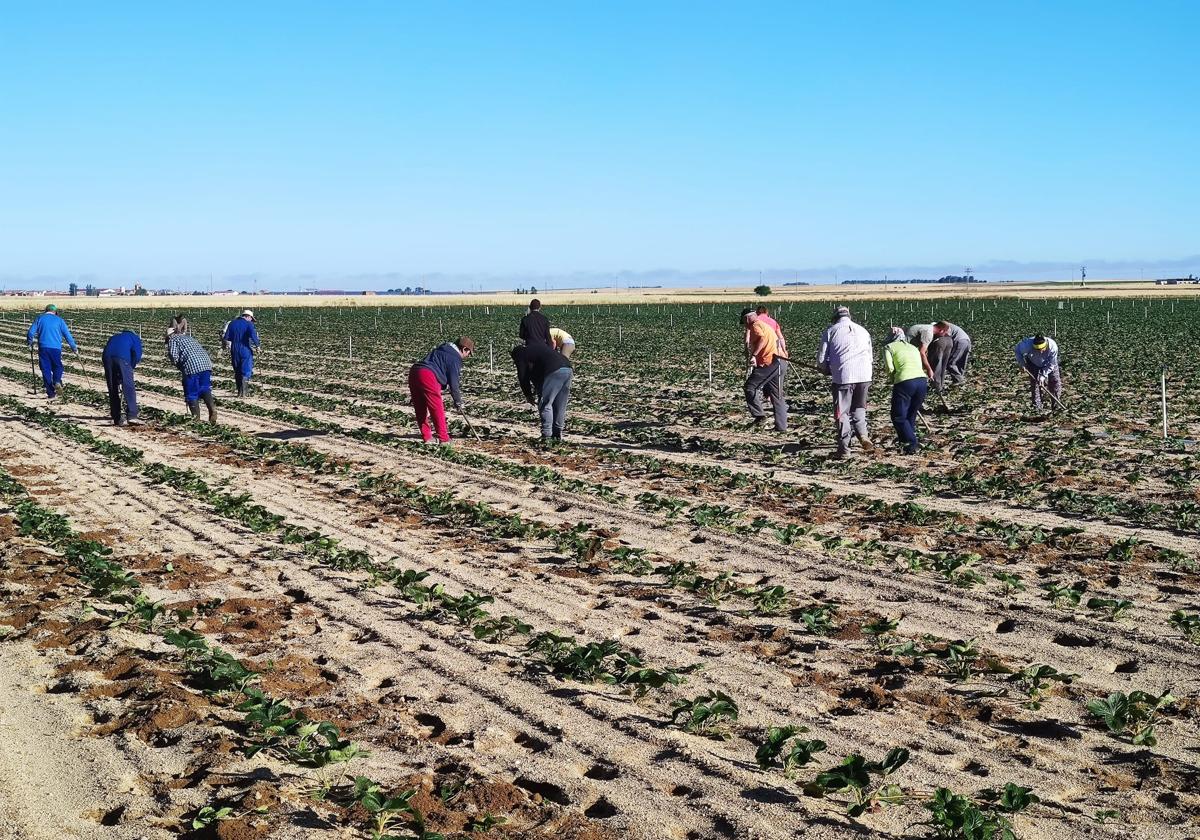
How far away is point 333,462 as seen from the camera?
47.1ft

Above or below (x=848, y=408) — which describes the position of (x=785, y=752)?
below

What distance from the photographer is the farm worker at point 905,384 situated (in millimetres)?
14070

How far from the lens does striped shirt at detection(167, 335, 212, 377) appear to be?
1819cm

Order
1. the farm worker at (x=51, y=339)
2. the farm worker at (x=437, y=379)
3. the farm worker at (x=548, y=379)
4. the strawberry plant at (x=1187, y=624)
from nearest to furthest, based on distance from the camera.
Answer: the strawberry plant at (x=1187, y=624)
the farm worker at (x=437, y=379)
the farm worker at (x=548, y=379)
the farm worker at (x=51, y=339)

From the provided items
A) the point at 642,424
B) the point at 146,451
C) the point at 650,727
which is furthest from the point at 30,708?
the point at 642,424

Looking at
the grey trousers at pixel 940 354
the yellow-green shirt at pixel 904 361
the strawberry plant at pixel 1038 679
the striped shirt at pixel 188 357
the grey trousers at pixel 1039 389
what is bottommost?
the strawberry plant at pixel 1038 679

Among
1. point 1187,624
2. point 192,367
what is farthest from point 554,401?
point 1187,624

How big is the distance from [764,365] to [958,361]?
8166 millimetres

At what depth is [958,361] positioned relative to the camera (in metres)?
23.1

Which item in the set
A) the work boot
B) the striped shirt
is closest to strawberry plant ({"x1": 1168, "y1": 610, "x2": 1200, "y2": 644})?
the work boot

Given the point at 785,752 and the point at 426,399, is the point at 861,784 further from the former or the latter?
the point at 426,399

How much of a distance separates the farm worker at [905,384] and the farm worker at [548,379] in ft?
13.9

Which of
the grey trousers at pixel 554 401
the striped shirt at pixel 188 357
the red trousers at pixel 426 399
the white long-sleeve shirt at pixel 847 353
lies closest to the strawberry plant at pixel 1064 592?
the white long-sleeve shirt at pixel 847 353

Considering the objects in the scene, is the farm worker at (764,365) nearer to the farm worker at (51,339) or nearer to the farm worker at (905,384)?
the farm worker at (905,384)
